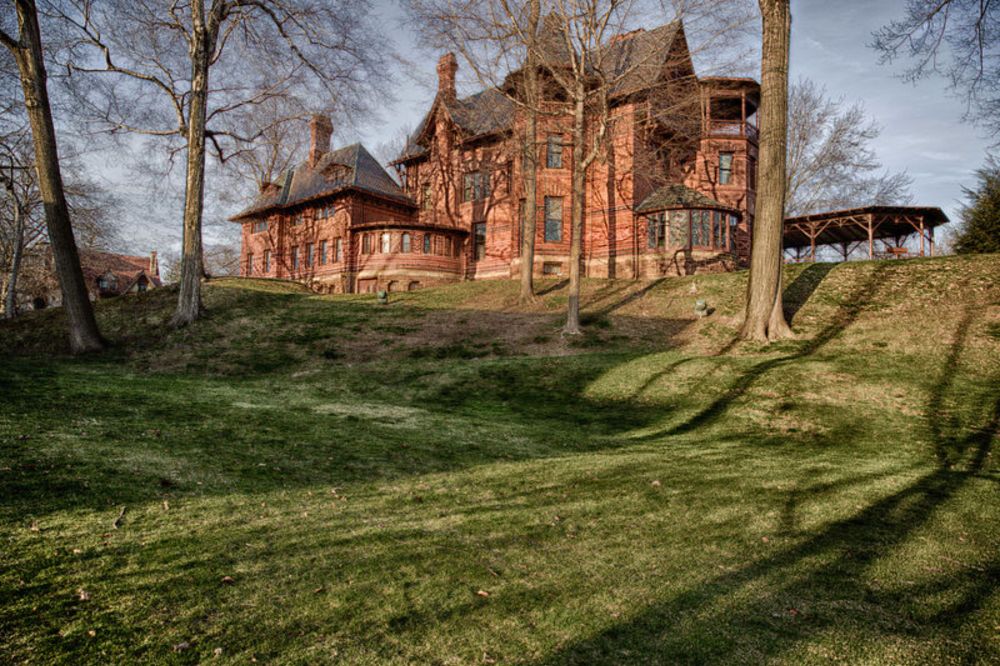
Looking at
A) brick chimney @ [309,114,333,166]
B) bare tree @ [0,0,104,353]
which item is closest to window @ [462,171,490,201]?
brick chimney @ [309,114,333,166]

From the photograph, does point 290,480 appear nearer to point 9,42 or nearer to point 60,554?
point 60,554

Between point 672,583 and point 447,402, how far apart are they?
8.44 metres

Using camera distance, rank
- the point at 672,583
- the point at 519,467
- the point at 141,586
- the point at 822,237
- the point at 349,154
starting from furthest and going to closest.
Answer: the point at 349,154 < the point at 822,237 < the point at 519,467 < the point at 672,583 < the point at 141,586

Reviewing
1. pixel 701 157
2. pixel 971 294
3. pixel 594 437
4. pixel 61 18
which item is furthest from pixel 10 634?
pixel 701 157

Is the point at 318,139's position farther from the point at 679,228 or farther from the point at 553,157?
the point at 679,228

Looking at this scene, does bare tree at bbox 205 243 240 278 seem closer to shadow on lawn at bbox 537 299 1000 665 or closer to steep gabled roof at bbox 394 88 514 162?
steep gabled roof at bbox 394 88 514 162

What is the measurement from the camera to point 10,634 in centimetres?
227

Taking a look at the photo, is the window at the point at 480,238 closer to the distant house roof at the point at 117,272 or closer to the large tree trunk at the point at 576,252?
the large tree trunk at the point at 576,252

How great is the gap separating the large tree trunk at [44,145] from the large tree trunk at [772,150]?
58.7 ft

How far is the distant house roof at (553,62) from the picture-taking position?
17.9 metres

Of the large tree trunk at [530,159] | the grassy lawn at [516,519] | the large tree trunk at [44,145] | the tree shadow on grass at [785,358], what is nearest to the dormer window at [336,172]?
the large tree trunk at [530,159]

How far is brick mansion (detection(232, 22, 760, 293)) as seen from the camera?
27.1 metres

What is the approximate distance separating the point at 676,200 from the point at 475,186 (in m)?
12.0

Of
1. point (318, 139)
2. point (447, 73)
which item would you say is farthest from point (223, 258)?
point (447, 73)
